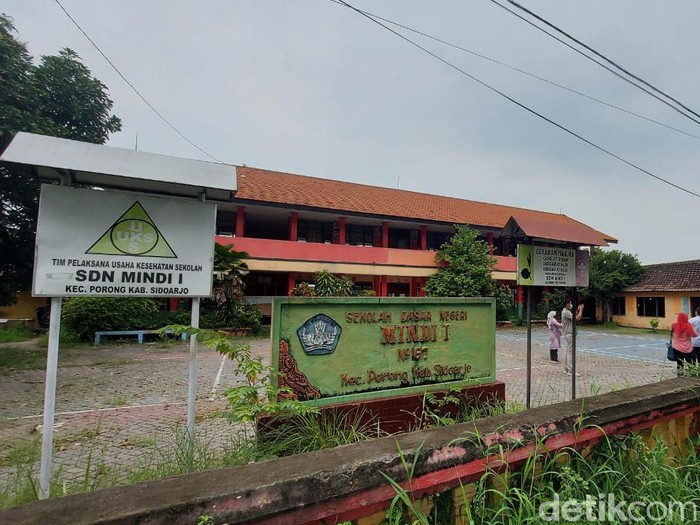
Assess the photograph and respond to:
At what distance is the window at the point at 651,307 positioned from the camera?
2372 cm

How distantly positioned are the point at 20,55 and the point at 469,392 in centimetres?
1198

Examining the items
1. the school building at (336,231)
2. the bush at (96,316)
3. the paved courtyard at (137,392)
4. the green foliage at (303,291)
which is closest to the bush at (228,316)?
the school building at (336,231)

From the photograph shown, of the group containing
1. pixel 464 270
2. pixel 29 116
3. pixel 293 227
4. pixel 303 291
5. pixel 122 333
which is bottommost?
pixel 122 333

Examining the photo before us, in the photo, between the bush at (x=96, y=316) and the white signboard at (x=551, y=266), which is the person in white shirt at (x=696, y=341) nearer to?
the white signboard at (x=551, y=266)

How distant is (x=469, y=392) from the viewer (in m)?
4.20

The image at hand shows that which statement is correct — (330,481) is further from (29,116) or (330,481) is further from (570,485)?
(29,116)

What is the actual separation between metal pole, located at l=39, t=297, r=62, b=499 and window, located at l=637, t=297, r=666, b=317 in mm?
29975

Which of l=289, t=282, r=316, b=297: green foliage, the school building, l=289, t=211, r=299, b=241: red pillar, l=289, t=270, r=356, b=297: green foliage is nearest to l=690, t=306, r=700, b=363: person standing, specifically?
the school building

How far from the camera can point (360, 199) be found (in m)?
22.6

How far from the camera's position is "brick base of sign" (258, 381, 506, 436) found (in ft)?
11.8

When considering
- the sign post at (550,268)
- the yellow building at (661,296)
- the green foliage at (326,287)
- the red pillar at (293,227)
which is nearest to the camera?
the sign post at (550,268)

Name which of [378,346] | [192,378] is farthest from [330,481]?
[378,346]

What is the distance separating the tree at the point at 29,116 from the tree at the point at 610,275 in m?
29.0

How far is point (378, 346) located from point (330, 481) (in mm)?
2426
